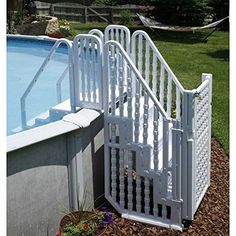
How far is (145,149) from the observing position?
4.91 metres

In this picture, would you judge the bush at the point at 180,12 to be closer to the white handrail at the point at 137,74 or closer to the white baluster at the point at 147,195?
the white handrail at the point at 137,74

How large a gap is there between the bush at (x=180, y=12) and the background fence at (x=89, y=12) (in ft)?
5.46

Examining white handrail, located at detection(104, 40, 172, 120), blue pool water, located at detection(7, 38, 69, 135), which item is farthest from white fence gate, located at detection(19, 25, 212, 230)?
blue pool water, located at detection(7, 38, 69, 135)

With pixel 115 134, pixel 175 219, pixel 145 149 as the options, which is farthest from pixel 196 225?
pixel 115 134

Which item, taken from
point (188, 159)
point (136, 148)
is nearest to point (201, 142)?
point (188, 159)

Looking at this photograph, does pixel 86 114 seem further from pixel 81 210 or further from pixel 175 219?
pixel 175 219

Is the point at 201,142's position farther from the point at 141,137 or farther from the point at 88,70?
the point at 88,70

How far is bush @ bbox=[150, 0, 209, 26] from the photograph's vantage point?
56.7ft

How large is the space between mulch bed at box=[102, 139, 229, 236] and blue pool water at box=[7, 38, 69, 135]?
265 cm

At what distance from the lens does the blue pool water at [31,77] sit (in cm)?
869

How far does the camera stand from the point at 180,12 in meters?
17.7

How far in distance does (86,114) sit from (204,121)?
1297mm

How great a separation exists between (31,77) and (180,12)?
334 inches

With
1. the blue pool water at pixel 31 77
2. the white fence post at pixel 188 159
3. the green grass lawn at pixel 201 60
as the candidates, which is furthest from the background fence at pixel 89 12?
the white fence post at pixel 188 159
